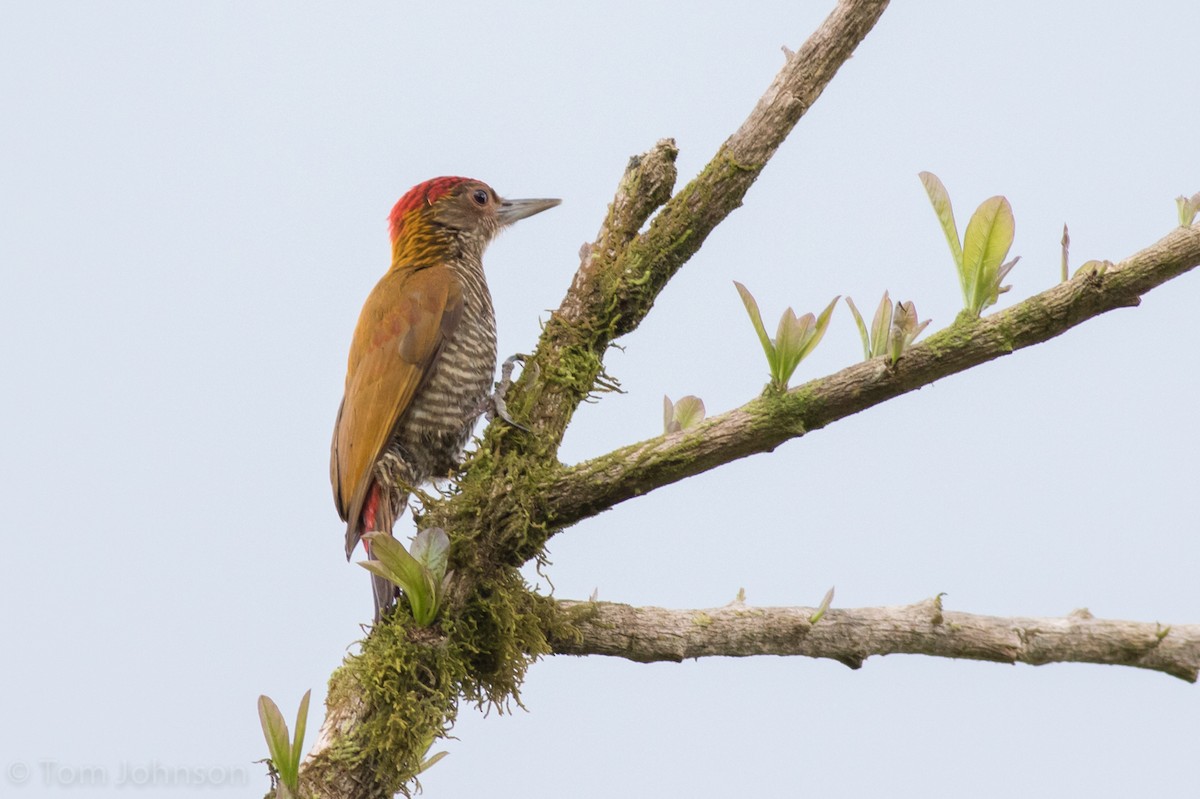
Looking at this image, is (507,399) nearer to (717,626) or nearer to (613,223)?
(613,223)

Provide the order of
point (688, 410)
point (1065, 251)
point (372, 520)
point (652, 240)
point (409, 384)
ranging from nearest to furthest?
point (1065, 251)
point (652, 240)
point (688, 410)
point (372, 520)
point (409, 384)

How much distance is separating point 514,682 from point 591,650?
0.21 m

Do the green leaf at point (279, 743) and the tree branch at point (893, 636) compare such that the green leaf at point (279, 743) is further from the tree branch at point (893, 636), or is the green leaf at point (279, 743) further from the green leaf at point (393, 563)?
the tree branch at point (893, 636)

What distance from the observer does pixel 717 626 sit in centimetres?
291

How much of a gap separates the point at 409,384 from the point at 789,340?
1.61m

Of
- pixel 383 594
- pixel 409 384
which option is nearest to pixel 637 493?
pixel 383 594

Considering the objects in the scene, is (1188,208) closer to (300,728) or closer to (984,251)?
(984,251)

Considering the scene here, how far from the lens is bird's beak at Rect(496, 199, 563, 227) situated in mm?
4621

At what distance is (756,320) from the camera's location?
8.66 feet

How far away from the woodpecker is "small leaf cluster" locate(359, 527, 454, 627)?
75cm

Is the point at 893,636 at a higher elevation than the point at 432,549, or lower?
lower

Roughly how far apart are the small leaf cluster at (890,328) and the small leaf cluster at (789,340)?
99 mm

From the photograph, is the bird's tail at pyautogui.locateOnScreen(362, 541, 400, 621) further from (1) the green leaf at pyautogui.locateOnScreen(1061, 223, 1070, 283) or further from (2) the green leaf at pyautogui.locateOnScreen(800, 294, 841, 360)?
(1) the green leaf at pyautogui.locateOnScreen(1061, 223, 1070, 283)

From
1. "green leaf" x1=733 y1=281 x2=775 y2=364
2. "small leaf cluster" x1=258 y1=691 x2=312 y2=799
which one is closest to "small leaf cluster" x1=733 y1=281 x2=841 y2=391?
"green leaf" x1=733 y1=281 x2=775 y2=364
